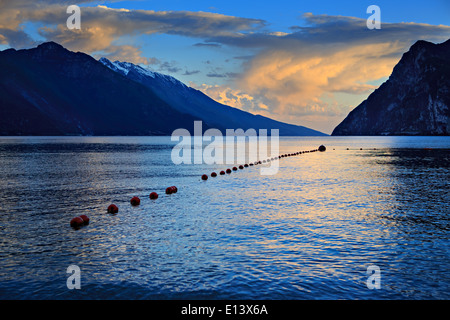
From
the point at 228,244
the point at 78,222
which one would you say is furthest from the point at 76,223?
the point at 228,244

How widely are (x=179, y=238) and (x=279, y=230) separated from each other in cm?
678

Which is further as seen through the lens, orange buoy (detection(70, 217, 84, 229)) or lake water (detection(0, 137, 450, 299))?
→ orange buoy (detection(70, 217, 84, 229))

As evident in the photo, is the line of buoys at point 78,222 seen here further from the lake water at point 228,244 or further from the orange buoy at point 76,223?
the lake water at point 228,244

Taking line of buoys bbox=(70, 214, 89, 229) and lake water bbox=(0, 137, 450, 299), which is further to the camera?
line of buoys bbox=(70, 214, 89, 229)

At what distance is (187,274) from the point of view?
17.5 metres

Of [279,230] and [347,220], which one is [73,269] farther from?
[347,220]

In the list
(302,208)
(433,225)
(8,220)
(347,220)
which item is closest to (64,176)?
(8,220)

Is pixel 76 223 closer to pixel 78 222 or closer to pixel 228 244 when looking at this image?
pixel 78 222

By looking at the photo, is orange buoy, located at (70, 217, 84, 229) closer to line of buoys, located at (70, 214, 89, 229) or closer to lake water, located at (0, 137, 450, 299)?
line of buoys, located at (70, 214, 89, 229)

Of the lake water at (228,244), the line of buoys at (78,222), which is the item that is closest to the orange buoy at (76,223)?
the line of buoys at (78,222)

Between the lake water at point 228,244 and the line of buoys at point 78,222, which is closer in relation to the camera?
the lake water at point 228,244

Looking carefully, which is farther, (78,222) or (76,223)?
(78,222)

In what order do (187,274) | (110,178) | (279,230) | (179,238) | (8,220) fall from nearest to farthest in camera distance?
(187,274) → (179,238) → (279,230) → (8,220) → (110,178)

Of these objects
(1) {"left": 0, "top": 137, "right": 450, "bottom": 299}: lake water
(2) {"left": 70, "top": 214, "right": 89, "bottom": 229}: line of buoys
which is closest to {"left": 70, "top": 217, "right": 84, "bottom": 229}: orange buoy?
(2) {"left": 70, "top": 214, "right": 89, "bottom": 229}: line of buoys
